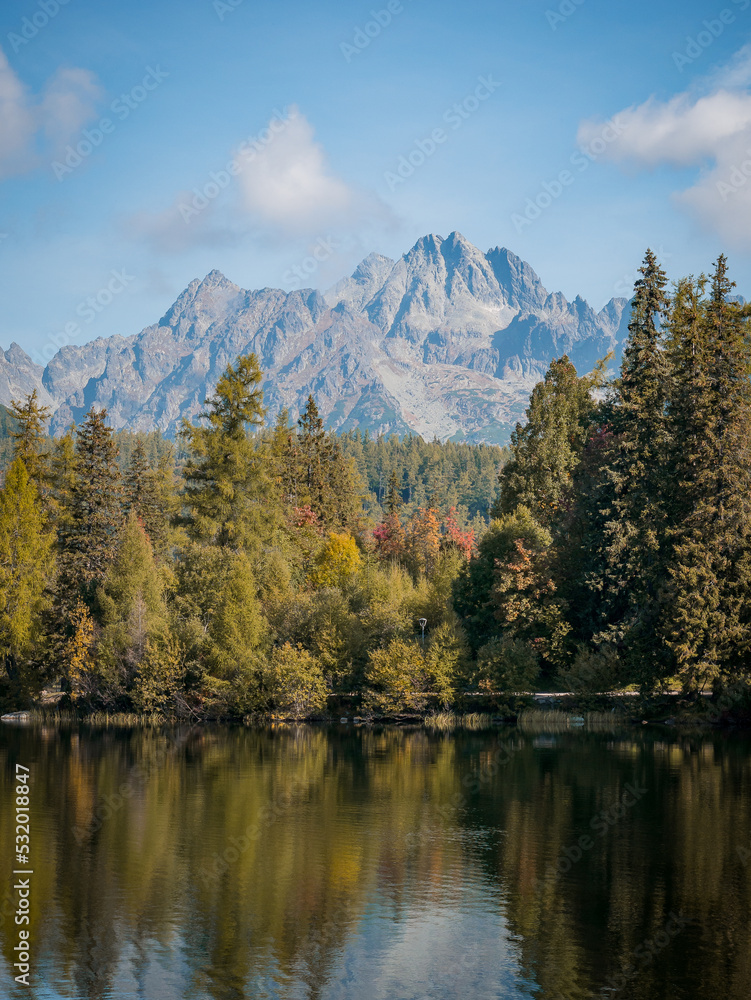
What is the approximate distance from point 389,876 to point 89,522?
44.5 metres

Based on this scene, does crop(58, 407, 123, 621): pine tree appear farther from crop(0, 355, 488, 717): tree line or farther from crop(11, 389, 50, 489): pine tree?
crop(11, 389, 50, 489): pine tree

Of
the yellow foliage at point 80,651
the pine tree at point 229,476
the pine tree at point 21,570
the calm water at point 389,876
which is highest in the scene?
the pine tree at point 229,476

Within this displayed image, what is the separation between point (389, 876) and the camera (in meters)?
25.3

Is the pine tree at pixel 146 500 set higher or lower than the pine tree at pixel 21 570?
higher

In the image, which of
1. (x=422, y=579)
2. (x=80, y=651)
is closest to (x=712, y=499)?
(x=422, y=579)

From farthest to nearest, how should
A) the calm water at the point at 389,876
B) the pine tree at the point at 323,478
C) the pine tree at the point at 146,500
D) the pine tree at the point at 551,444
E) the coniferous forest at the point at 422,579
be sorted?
1. the pine tree at the point at 323,478
2. the pine tree at the point at 146,500
3. the pine tree at the point at 551,444
4. the coniferous forest at the point at 422,579
5. the calm water at the point at 389,876

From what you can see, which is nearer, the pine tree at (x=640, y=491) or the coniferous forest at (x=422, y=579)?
the coniferous forest at (x=422, y=579)

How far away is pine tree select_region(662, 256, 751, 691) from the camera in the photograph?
1970 inches

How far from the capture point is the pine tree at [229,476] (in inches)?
2596

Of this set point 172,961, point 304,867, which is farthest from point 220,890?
point 172,961

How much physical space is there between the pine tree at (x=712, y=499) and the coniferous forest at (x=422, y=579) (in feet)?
0.41

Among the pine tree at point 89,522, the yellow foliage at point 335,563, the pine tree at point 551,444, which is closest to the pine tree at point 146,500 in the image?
the pine tree at point 89,522

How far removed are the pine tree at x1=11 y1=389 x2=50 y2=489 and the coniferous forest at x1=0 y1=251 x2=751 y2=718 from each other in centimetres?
25

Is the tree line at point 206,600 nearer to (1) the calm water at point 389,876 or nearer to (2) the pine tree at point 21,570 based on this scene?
(2) the pine tree at point 21,570
